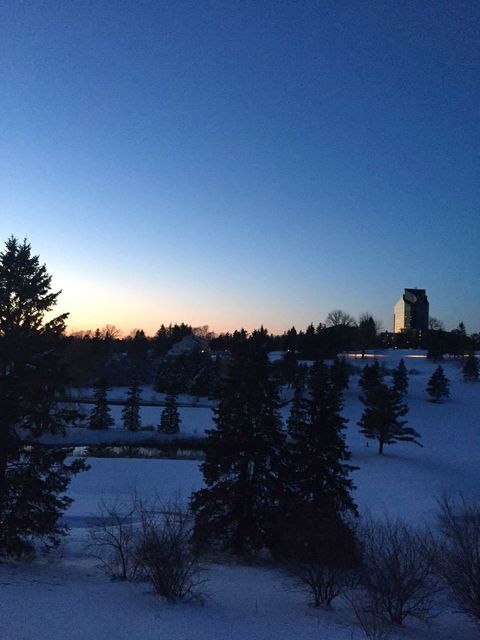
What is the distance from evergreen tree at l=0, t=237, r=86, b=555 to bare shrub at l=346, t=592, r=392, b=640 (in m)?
9.20

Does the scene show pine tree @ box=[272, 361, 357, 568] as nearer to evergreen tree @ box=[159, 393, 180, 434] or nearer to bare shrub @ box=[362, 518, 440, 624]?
bare shrub @ box=[362, 518, 440, 624]

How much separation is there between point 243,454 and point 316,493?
361cm

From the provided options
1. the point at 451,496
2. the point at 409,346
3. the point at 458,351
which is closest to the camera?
the point at 451,496

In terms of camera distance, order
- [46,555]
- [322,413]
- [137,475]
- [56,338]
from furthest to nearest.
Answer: [137,475]
[322,413]
[46,555]
[56,338]

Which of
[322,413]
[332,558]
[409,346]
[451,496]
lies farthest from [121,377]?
[409,346]

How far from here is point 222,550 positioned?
20031 millimetres

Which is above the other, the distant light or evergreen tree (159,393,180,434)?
the distant light

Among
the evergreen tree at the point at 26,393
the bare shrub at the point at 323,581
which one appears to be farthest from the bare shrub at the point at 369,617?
the evergreen tree at the point at 26,393

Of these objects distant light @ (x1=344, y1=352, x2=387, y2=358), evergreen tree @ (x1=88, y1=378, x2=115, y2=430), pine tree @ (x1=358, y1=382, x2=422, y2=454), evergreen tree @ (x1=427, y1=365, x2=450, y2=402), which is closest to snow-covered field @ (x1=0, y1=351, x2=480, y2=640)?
pine tree @ (x1=358, y1=382, x2=422, y2=454)

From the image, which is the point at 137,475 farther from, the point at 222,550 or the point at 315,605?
the point at 315,605

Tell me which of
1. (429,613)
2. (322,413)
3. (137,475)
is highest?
(322,413)

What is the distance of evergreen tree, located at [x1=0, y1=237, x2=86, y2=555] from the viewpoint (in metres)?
15.6

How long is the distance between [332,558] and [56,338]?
420 inches

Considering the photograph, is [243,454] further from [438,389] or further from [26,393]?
[438,389]
